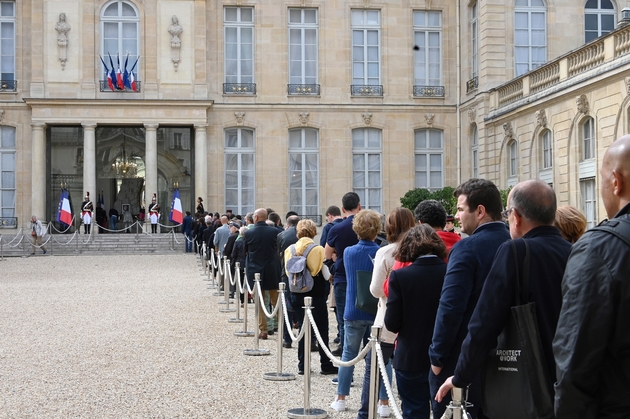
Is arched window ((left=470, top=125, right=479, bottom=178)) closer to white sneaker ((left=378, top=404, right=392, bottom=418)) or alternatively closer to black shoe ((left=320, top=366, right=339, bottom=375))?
black shoe ((left=320, top=366, right=339, bottom=375))

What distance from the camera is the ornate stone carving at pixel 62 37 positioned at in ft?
90.9

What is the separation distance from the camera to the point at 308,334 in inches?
257

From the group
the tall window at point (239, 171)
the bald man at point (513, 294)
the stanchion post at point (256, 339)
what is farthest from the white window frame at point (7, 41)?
the bald man at point (513, 294)

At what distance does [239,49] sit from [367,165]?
5343 mm

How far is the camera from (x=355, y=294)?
20.8 ft

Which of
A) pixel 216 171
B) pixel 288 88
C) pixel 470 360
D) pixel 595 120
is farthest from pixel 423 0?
pixel 470 360

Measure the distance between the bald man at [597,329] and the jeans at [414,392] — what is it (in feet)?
7.03

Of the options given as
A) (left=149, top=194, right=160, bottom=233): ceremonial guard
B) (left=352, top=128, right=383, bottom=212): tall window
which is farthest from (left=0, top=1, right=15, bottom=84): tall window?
(left=352, top=128, right=383, bottom=212): tall window

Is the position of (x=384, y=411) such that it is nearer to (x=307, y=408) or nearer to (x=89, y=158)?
(x=307, y=408)

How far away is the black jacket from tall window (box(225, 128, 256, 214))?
26373mm

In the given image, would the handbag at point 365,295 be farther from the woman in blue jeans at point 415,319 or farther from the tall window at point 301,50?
the tall window at point 301,50

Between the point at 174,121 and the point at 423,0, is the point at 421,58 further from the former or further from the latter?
the point at 174,121

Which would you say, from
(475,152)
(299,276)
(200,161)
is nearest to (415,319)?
(299,276)

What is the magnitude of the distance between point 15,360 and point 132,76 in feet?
66.1
